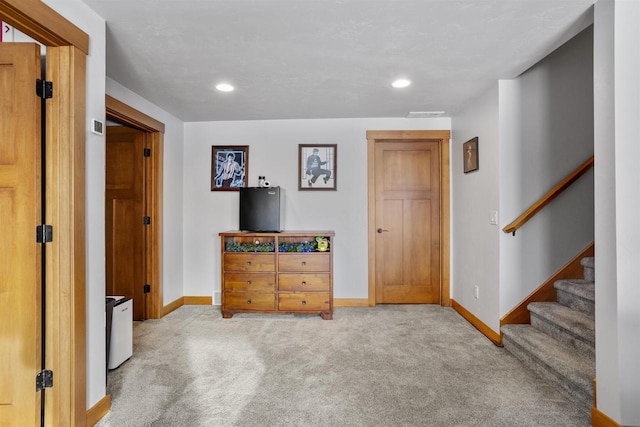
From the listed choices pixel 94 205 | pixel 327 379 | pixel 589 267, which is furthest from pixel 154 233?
pixel 589 267

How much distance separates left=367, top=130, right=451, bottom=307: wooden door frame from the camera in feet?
13.0

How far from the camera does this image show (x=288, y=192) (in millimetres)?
4051

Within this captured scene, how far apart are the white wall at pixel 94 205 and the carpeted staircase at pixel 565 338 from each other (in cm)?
279

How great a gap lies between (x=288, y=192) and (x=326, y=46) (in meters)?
2.08

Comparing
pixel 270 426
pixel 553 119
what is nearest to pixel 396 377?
pixel 270 426

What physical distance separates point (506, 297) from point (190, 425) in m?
2.54

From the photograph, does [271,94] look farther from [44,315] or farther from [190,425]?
[190,425]

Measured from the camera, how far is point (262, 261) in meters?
3.54

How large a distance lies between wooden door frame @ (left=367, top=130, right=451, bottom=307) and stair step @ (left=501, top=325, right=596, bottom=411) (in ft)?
4.16

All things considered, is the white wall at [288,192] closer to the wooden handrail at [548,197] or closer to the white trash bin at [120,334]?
the white trash bin at [120,334]

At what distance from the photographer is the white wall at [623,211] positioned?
1.60m

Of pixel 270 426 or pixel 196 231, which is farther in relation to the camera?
pixel 196 231

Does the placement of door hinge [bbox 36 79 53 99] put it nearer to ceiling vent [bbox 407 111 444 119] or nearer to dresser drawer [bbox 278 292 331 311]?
dresser drawer [bbox 278 292 331 311]

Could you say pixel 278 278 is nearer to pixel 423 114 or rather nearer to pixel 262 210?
pixel 262 210
